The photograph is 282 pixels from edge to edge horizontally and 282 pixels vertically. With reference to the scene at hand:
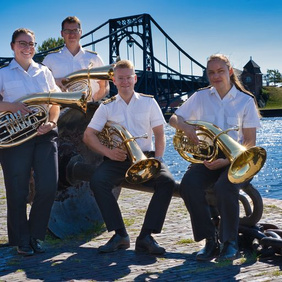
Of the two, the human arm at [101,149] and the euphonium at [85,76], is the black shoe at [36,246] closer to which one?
the human arm at [101,149]

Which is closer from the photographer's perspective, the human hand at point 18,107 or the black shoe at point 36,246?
the human hand at point 18,107

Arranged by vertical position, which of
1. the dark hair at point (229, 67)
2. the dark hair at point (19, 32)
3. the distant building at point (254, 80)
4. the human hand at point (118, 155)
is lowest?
the human hand at point (118, 155)

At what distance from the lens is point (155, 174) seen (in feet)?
13.6

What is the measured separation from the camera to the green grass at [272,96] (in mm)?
75975

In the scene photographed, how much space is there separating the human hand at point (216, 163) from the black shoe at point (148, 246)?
27.2 inches

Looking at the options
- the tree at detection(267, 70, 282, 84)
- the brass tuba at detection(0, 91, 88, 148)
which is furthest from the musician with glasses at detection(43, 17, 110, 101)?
the tree at detection(267, 70, 282, 84)

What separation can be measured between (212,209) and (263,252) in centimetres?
62

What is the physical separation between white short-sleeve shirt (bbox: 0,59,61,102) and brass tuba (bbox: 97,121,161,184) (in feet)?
2.09

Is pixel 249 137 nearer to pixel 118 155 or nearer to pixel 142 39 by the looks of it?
pixel 118 155

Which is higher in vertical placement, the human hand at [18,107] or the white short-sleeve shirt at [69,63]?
the white short-sleeve shirt at [69,63]

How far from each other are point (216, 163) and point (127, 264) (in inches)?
→ 36.3

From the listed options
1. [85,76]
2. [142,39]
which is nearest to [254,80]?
[142,39]

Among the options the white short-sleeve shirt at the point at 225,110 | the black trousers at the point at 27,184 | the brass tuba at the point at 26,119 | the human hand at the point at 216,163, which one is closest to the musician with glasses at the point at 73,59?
the brass tuba at the point at 26,119

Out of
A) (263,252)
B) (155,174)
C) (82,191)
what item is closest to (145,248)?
(155,174)
